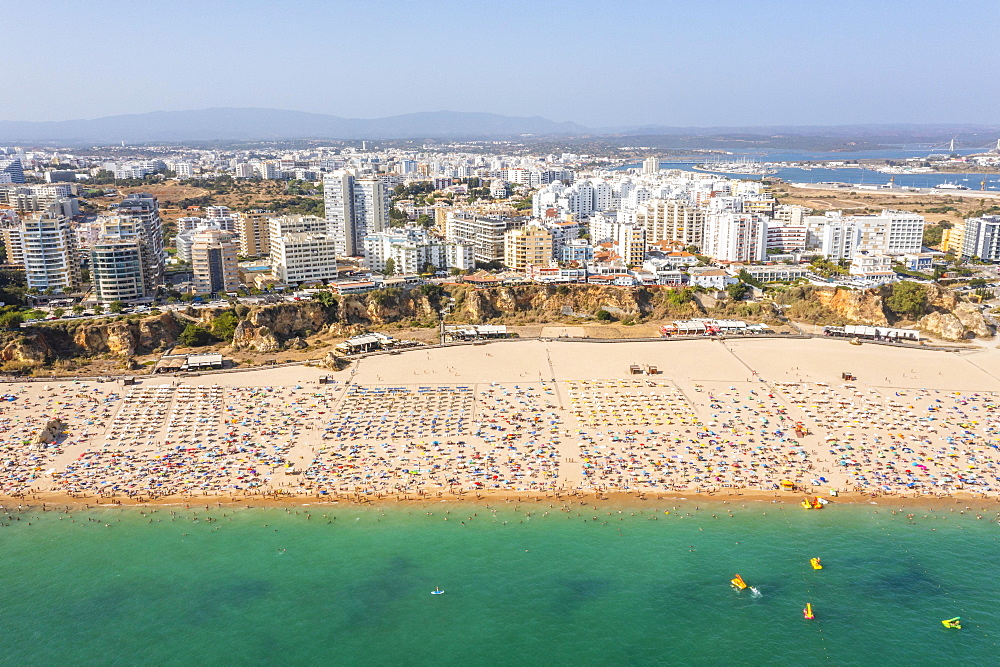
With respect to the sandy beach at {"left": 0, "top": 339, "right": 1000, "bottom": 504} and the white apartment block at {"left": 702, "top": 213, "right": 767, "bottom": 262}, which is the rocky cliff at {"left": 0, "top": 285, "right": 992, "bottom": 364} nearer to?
the sandy beach at {"left": 0, "top": 339, "right": 1000, "bottom": 504}

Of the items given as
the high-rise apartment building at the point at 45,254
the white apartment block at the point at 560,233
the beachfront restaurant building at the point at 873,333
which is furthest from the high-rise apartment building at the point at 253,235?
the beachfront restaurant building at the point at 873,333

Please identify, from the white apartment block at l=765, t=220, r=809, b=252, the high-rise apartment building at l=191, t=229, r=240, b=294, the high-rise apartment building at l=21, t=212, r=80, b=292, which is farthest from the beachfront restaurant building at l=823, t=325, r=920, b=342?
Result: the high-rise apartment building at l=21, t=212, r=80, b=292

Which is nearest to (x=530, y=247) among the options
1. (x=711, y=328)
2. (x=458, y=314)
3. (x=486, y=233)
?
(x=486, y=233)

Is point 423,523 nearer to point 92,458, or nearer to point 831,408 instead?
point 92,458

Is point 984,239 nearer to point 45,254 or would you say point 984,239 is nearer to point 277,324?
point 277,324

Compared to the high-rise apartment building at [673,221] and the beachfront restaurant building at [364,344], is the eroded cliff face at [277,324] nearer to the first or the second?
the beachfront restaurant building at [364,344]

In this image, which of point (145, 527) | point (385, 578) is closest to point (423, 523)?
point (385, 578)
